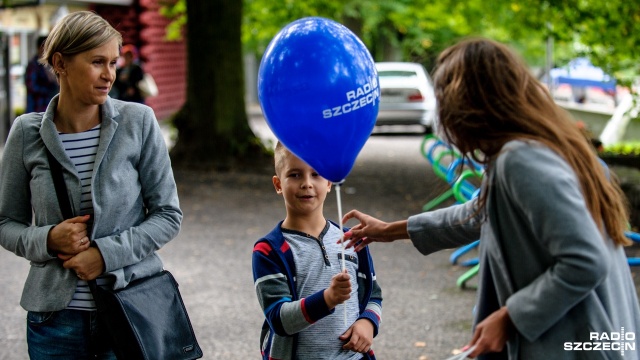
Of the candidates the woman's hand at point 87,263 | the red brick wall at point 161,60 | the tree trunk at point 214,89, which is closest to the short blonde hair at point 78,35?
the woman's hand at point 87,263

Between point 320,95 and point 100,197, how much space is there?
2.69 feet

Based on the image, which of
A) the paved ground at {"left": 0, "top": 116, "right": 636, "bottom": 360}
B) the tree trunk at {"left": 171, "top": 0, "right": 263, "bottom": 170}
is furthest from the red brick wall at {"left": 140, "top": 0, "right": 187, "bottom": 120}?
the paved ground at {"left": 0, "top": 116, "right": 636, "bottom": 360}

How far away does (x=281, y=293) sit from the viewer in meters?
3.26

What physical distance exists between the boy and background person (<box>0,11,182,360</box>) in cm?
44

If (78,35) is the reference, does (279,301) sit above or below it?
below

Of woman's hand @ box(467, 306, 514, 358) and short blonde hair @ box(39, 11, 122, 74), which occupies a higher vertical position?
short blonde hair @ box(39, 11, 122, 74)

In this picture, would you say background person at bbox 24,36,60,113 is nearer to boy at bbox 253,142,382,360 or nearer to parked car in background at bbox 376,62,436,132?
parked car in background at bbox 376,62,436,132

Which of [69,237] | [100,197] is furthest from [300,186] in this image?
[69,237]

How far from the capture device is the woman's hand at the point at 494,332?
2506 millimetres

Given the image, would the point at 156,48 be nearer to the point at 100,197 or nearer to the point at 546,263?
the point at 100,197

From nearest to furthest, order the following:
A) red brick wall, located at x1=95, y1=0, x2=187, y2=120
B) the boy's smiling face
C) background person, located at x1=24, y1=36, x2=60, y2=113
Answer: the boy's smiling face
background person, located at x1=24, y1=36, x2=60, y2=113
red brick wall, located at x1=95, y1=0, x2=187, y2=120

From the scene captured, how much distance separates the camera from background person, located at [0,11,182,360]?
127 inches

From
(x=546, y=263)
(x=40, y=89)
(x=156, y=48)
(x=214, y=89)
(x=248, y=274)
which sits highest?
(x=546, y=263)

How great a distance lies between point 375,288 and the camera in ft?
11.5
